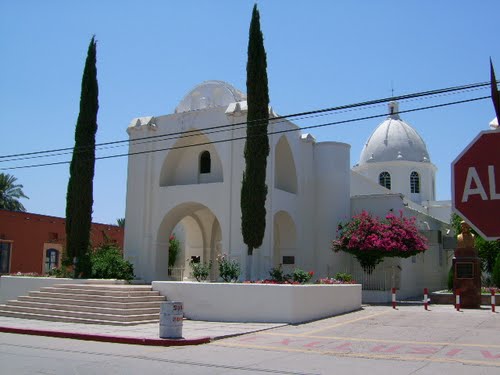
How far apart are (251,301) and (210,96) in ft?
43.1

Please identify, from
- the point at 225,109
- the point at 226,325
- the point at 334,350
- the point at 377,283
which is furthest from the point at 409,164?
the point at 334,350

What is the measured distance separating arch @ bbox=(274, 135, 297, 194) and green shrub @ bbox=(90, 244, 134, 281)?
8.23 m

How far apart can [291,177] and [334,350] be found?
52.0ft

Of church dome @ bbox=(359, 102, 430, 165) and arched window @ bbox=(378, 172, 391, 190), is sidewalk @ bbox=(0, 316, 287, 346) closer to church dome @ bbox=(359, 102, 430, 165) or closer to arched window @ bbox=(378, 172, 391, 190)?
arched window @ bbox=(378, 172, 391, 190)

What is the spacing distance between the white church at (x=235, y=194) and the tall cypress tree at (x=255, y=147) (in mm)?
1064

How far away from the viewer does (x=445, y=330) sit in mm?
16266

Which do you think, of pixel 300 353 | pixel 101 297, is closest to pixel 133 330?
pixel 101 297

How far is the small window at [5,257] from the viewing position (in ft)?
110

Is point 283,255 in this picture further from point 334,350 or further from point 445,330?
point 334,350

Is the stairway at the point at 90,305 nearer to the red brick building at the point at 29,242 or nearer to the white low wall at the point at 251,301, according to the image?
the white low wall at the point at 251,301

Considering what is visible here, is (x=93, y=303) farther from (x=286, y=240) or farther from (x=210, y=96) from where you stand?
(x=210, y=96)

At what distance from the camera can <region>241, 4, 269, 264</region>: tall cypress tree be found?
72.8 ft

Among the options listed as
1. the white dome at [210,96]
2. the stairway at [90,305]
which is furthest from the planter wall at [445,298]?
the stairway at [90,305]

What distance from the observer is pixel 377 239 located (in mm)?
25859
